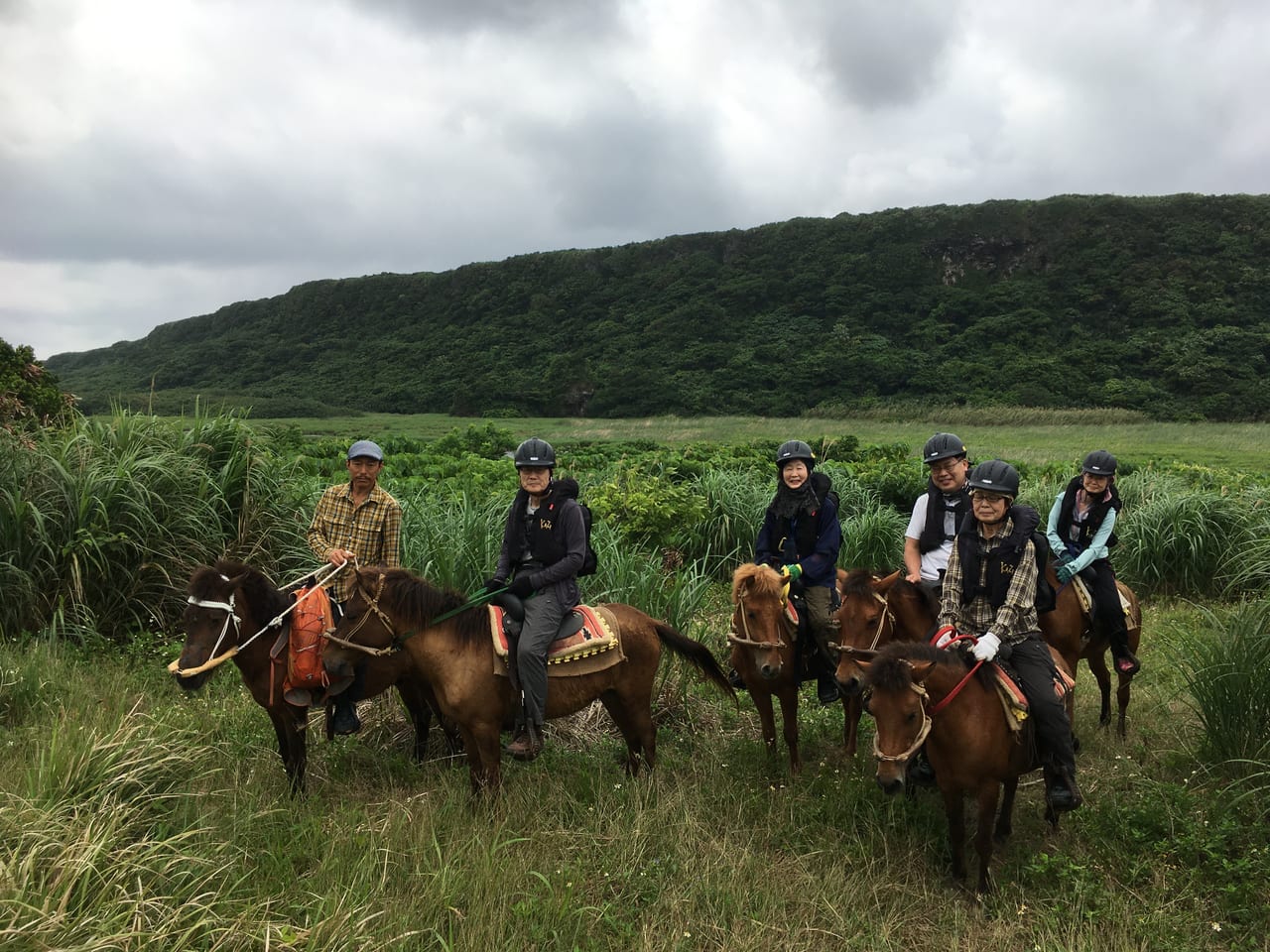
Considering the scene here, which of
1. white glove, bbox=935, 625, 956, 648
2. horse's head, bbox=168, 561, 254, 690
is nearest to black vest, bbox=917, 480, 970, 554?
white glove, bbox=935, 625, 956, 648

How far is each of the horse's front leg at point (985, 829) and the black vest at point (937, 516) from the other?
184cm

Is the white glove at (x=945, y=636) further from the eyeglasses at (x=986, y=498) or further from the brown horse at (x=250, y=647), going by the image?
the brown horse at (x=250, y=647)

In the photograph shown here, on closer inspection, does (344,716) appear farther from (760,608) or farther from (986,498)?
(986,498)

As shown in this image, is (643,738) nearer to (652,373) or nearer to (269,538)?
(269,538)

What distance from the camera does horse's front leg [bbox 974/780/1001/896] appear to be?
3793mm

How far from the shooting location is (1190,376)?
1988 inches

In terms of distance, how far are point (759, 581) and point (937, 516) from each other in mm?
1509

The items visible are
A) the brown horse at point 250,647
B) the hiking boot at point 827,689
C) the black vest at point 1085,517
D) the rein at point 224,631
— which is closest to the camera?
the rein at point 224,631

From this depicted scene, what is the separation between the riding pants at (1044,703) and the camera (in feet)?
13.0

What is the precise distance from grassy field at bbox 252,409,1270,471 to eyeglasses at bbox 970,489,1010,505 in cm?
1773

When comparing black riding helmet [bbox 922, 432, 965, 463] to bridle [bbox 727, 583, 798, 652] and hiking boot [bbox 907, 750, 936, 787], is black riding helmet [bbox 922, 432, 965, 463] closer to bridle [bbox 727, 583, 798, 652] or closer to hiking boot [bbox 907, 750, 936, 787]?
bridle [bbox 727, 583, 798, 652]

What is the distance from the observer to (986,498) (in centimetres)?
411

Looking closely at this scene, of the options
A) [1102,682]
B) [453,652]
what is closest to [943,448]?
[1102,682]

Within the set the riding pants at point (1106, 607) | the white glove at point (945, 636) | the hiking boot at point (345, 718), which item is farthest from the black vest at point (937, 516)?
the hiking boot at point (345, 718)
